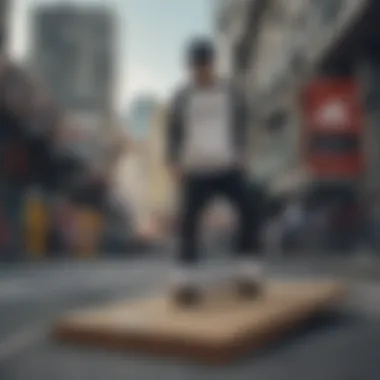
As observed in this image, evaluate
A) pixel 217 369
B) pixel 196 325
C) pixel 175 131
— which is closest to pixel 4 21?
pixel 175 131

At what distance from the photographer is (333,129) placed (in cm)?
1384

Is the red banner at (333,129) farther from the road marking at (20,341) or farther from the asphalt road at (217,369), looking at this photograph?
the road marking at (20,341)

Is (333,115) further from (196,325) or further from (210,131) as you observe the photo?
(196,325)

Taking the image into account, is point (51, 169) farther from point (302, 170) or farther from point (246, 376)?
point (246, 376)

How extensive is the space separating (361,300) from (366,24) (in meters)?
7.53

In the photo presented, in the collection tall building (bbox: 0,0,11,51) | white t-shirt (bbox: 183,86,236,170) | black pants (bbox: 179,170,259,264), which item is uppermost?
tall building (bbox: 0,0,11,51)

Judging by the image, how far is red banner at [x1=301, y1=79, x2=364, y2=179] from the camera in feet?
42.7

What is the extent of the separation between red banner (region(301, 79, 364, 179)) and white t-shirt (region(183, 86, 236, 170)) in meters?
9.16

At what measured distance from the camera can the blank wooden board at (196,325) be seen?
283cm

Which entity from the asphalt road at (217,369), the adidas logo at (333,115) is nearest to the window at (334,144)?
the adidas logo at (333,115)

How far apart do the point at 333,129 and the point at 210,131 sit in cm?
1022

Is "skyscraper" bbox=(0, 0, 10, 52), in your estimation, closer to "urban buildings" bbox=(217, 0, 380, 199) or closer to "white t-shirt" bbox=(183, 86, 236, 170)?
"urban buildings" bbox=(217, 0, 380, 199)

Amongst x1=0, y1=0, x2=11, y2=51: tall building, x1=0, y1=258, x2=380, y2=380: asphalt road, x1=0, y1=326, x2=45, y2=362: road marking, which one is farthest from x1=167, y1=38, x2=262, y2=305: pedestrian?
x1=0, y1=0, x2=11, y2=51: tall building

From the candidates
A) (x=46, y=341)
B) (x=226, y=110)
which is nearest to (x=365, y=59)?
(x=226, y=110)
